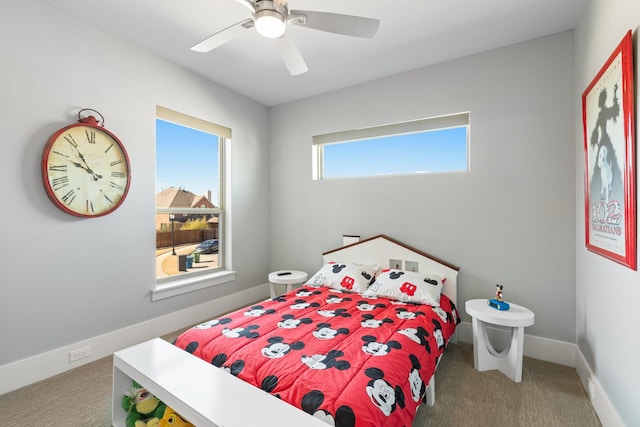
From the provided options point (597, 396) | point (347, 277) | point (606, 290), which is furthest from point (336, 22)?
point (597, 396)

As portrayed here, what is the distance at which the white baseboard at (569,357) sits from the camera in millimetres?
1572

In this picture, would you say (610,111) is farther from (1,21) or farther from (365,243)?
(1,21)

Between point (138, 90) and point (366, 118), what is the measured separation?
229cm

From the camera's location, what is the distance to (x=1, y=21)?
185cm

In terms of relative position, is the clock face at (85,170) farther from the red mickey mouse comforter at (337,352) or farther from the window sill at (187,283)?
the red mickey mouse comforter at (337,352)

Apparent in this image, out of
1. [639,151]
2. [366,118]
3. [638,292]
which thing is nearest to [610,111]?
[639,151]

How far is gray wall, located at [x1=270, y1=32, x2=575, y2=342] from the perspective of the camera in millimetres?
2328

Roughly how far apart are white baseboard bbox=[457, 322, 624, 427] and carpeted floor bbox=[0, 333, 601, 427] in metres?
0.06

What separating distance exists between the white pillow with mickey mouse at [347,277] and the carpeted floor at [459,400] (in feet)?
3.10

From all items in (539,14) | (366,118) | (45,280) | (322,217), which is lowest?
(45,280)

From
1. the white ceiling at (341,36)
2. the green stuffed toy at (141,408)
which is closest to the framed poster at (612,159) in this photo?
the white ceiling at (341,36)

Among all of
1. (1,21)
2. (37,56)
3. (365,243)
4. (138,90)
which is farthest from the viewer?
(365,243)

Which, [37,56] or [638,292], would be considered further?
[37,56]

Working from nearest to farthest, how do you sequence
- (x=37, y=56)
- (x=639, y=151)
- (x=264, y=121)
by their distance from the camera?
(x=639, y=151) < (x=37, y=56) < (x=264, y=121)
